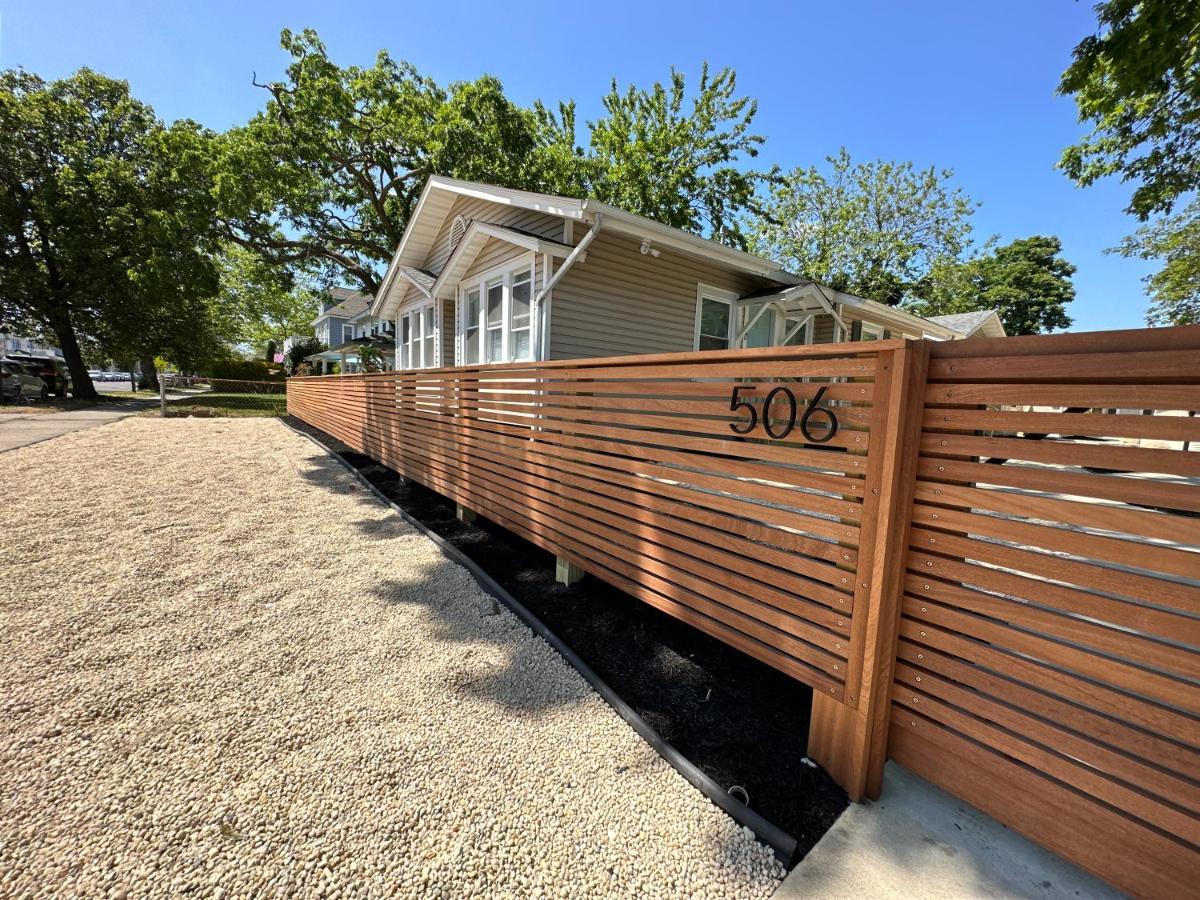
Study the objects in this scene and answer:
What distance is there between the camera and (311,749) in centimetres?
207

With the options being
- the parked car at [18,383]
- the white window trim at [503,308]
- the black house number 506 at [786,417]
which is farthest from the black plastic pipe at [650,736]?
the parked car at [18,383]

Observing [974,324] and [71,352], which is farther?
[71,352]

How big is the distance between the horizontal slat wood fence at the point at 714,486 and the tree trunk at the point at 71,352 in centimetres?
2405

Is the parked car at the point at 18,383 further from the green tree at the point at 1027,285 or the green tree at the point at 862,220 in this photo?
the green tree at the point at 1027,285

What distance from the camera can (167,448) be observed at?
968cm

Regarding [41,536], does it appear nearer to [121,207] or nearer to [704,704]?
[704,704]

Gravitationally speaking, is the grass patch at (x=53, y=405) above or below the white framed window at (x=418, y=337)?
below

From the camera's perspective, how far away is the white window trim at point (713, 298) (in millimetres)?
8484

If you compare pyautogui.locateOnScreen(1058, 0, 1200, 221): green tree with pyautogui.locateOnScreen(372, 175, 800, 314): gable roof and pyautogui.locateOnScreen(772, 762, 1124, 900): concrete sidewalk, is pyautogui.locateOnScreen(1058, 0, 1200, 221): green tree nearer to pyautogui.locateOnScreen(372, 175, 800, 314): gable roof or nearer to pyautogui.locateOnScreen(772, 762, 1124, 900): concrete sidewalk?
pyautogui.locateOnScreen(372, 175, 800, 314): gable roof

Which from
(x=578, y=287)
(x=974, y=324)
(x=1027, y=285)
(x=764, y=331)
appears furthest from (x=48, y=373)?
(x=1027, y=285)

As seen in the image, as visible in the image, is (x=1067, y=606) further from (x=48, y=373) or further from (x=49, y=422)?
(x=48, y=373)

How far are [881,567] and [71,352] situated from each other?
1122 inches

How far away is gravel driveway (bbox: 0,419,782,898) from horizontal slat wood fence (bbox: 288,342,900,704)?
0.70m

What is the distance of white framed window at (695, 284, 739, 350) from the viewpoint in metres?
8.55
